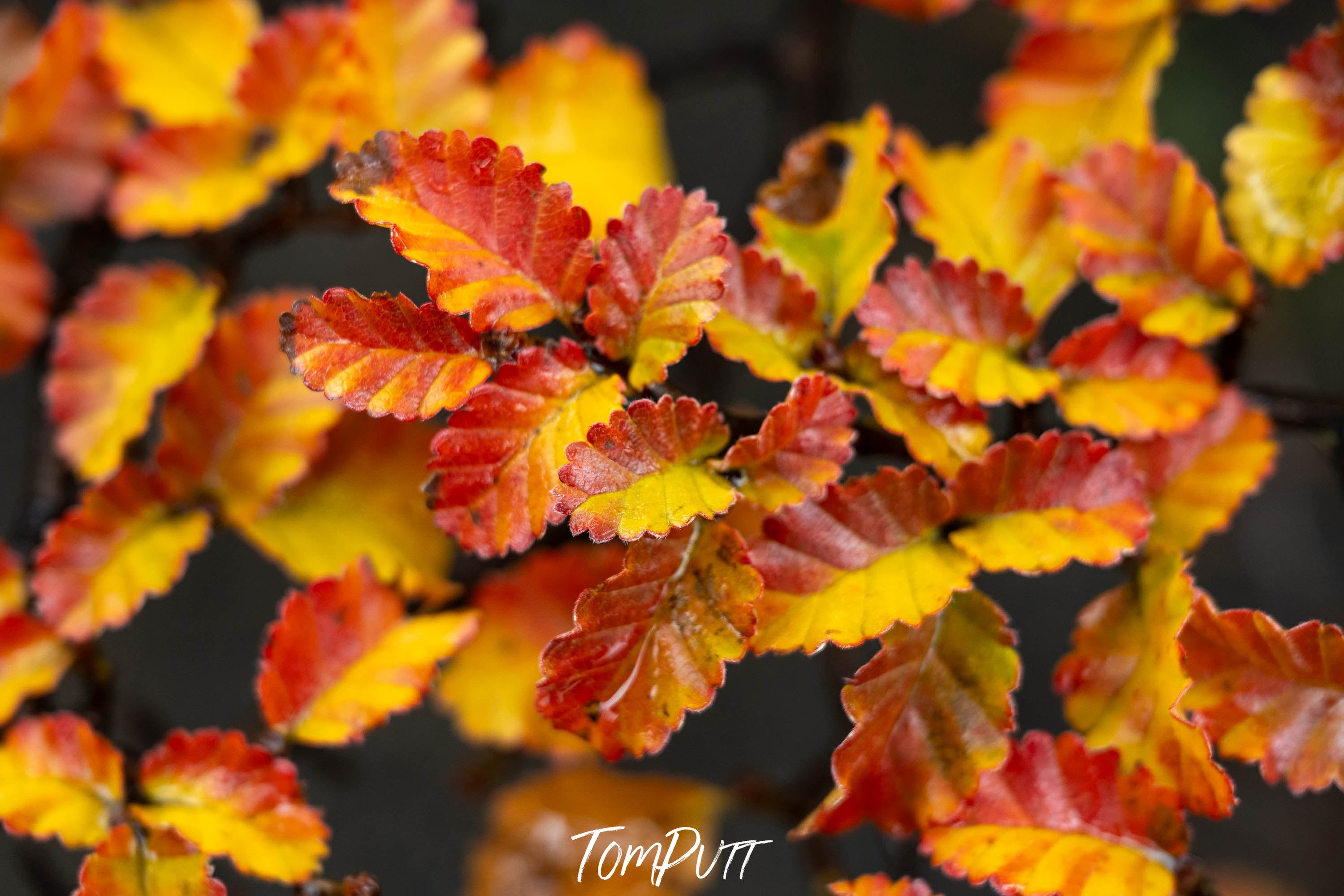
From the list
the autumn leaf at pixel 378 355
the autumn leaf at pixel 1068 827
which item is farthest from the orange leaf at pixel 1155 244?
the autumn leaf at pixel 378 355

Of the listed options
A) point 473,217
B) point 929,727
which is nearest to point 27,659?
point 473,217

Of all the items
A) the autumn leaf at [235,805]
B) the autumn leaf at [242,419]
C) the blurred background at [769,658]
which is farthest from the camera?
the blurred background at [769,658]

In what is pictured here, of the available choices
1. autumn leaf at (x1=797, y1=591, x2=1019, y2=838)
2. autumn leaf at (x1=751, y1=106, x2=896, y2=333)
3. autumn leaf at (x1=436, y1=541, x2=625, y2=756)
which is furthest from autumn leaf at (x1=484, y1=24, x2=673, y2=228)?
autumn leaf at (x1=797, y1=591, x2=1019, y2=838)

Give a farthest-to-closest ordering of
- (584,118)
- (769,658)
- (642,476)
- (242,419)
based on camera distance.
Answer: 1. (769,658)
2. (584,118)
3. (242,419)
4. (642,476)

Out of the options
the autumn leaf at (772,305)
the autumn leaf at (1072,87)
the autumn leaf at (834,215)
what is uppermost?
the autumn leaf at (1072,87)

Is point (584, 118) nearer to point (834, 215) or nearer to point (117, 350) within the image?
point (834, 215)

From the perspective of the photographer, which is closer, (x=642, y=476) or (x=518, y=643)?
(x=642, y=476)

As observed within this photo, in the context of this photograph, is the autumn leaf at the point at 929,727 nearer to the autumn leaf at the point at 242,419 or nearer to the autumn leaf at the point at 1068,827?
the autumn leaf at the point at 1068,827

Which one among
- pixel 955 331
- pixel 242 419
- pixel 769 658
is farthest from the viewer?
pixel 769 658
